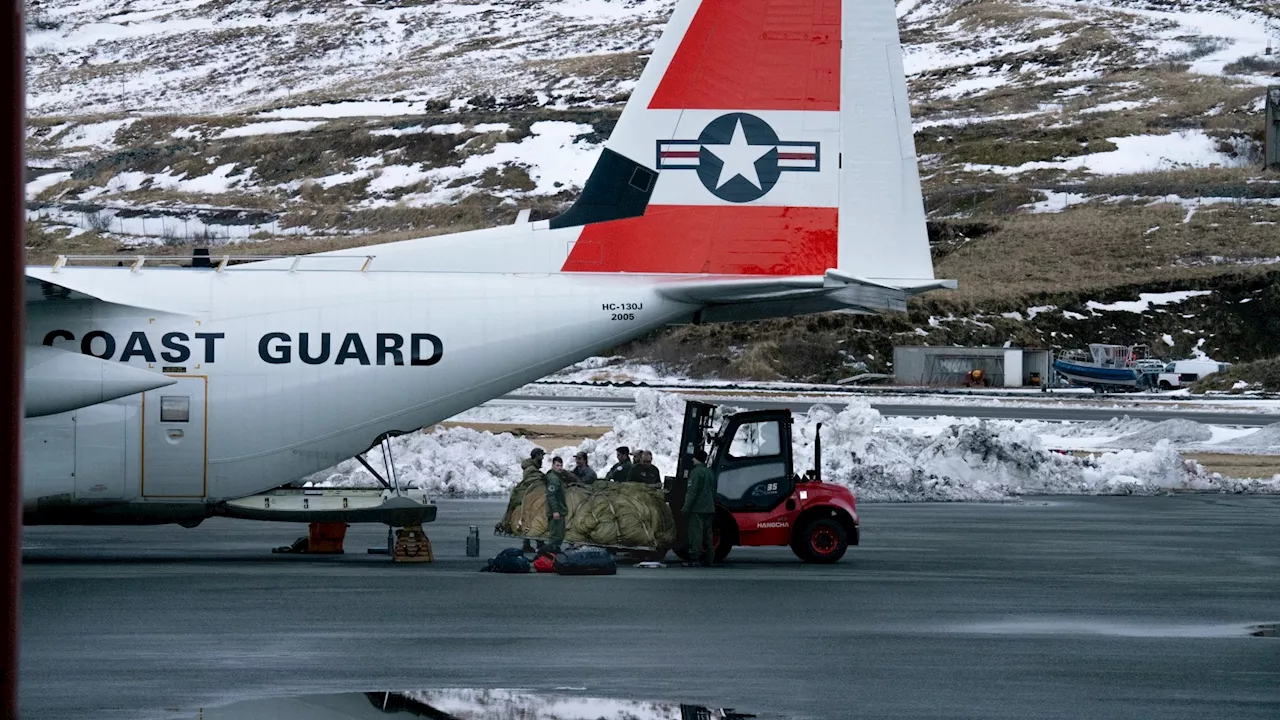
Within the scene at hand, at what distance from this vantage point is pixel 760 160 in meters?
20.2

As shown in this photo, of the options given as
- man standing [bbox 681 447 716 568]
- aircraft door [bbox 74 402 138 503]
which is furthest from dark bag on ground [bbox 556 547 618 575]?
aircraft door [bbox 74 402 138 503]

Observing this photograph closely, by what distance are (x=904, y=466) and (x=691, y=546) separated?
12.2 m

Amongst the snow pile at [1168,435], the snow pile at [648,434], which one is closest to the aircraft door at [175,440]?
the snow pile at [648,434]

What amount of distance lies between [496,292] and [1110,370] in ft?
155

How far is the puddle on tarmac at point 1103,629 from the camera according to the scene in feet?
44.3

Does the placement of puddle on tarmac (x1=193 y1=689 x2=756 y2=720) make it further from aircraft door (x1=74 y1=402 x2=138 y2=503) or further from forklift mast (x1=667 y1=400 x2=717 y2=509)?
aircraft door (x1=74 y1=402 x2=138 y2=503)

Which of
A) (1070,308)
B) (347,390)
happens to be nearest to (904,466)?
(347,390)

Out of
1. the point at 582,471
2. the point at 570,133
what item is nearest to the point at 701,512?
the point at 582,471

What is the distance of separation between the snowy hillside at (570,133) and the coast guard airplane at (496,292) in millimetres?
48756

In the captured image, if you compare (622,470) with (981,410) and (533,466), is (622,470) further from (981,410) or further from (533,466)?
(981,410)

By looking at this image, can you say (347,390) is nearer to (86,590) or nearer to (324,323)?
(324,323)

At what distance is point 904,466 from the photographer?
2977 centimetres

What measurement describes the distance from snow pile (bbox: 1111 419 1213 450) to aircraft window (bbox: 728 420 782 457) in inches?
802

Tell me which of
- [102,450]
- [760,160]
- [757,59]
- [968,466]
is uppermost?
[757,59]
